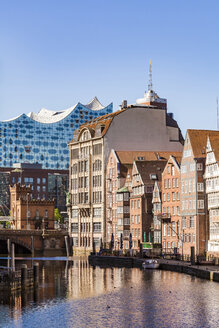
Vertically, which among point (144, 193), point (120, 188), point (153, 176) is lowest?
point (144, 193)

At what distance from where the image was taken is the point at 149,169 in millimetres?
159625

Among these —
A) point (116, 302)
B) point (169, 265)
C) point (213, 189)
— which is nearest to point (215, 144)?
point (213, 189)

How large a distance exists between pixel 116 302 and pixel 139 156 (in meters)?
84.8

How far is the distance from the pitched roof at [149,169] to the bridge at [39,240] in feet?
123

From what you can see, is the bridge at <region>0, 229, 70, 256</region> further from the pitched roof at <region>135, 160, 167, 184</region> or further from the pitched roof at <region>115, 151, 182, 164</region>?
the pitched roof at <region>135, 160, 167, 184</region>

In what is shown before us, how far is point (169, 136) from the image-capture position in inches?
7333

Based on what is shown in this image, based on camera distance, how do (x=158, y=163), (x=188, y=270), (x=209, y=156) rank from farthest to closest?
(x=158, y=163), (x=209, y=156), (x=188, y=270)

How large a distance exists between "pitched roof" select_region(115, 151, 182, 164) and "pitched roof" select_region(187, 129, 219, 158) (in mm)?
28278

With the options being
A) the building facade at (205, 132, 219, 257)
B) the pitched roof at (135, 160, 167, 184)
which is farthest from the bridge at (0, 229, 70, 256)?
the building facade at (205, 132, 219, 257)

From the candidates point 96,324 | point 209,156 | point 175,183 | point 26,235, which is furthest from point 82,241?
point 96,324

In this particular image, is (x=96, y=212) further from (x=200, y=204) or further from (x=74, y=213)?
(x=200, y=204)

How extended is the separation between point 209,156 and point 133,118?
52.1m

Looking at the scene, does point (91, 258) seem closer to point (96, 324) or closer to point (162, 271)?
point (162, 271)

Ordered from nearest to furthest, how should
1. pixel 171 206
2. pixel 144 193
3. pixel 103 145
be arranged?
pixel 171 206 → pixel 144 193 → pixel 103 145
